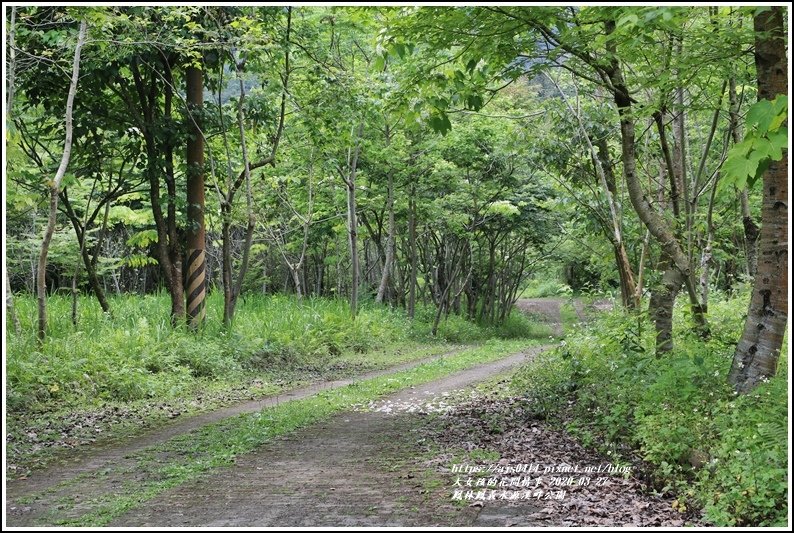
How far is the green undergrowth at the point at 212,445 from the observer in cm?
481

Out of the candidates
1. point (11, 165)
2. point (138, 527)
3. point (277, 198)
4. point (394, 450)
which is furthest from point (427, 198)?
point (138, 527)

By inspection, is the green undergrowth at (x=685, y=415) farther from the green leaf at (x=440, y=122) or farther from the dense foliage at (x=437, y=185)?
the green leaf at (x=440, y=122)

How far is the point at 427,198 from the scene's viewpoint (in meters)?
20.5

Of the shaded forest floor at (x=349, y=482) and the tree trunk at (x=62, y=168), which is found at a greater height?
the tree trunk at (x=62, y=168)

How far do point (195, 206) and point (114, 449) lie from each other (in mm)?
6891

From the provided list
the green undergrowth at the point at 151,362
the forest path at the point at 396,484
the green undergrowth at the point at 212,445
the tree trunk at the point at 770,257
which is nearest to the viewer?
the forest path at the point at 396,484

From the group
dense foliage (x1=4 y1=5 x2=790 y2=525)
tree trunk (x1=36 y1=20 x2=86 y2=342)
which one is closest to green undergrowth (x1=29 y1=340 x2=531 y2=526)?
dense foliage (x1=4 y1=5 x2=790 y2=525)

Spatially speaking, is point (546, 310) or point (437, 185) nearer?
point (437, 185)

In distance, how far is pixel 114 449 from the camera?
6.77 m

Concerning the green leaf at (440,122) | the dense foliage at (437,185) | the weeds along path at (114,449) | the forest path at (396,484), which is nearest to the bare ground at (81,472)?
the weeds along path at (114,449)

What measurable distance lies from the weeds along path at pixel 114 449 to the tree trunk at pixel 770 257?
16.7ft

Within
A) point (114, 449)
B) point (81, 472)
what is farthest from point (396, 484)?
point (114, 449)

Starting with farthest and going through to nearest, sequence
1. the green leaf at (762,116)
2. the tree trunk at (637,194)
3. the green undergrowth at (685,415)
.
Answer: the tree trunk at (637,194) → the green undergrowth at (685,415) → the green leaf at (762,116)

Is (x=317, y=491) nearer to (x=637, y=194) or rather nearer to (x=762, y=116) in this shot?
(x=762, y=116)
